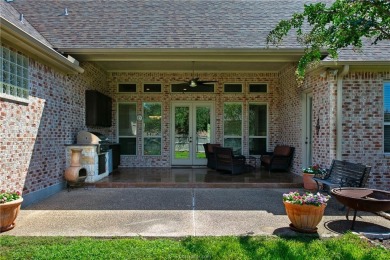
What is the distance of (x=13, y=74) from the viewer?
5.13 m

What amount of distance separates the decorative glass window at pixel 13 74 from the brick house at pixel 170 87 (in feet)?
0.07

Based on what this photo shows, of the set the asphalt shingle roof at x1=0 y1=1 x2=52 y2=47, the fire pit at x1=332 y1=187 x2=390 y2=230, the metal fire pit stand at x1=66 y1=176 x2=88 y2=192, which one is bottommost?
the metal fire pit stand at x1=66 y1=176 x2=88 y2=192

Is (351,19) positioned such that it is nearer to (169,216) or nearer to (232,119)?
(169,216)

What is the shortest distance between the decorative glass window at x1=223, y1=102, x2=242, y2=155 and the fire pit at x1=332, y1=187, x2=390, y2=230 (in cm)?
590

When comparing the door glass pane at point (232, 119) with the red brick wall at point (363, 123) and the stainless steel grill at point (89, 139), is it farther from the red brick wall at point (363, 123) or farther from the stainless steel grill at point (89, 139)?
the stainless steel grill at point (89, 139)

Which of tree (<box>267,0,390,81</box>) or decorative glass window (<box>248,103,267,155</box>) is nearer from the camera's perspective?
tree (<box>267,0,390,81</box>)

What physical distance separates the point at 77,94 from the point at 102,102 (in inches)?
46.6

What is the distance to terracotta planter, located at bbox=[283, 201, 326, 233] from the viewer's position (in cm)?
394

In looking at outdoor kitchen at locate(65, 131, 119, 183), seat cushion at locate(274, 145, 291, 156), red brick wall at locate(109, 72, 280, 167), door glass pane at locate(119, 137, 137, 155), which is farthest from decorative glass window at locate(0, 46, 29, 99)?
seat cushion at locate(274, 145, 291, 156)

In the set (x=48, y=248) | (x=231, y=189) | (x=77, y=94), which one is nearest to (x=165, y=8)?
(x=77, y=94)

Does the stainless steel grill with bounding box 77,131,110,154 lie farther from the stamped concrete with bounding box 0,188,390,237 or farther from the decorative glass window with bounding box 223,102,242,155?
the decorative glass window with bounding box 223,102,242,155

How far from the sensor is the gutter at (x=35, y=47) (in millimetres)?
4562

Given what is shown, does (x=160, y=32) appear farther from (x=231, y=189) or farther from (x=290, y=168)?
(x=290, y=168)

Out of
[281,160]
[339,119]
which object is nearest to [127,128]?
[281,160]
